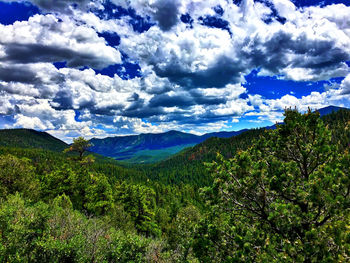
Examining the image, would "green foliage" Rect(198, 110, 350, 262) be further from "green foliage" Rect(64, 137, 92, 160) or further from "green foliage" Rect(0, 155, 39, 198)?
"green foliage" Rect(64, 137, 92, 160)

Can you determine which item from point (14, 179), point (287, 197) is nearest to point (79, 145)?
point (14, 179)

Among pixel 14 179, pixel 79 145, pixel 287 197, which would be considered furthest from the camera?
pixel 79 145

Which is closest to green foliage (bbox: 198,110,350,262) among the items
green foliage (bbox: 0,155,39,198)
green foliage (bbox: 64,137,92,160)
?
green foliage (bbox: 0,155,39,198)

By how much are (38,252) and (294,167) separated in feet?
56.8

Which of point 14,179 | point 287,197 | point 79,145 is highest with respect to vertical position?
point 79,145

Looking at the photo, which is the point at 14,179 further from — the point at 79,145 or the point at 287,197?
the point at 287,197

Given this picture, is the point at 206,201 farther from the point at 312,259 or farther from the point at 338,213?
the point at 338,213

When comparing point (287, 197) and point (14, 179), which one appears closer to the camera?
point (287, 197)

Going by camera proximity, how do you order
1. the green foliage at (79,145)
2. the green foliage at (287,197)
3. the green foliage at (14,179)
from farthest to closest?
the green foliage at (79,145) < the green foliage at (14,179) < the green foliage at (287,197)

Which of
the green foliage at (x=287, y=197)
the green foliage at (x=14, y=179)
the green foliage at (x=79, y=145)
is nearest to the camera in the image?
the green foliage at (x=287, y=197)

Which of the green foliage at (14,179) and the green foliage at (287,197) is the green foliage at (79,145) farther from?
the green foliage at (287,197)

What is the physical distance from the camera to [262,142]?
10.1m

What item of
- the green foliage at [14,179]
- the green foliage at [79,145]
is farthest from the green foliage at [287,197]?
the green foliage at [79,145]

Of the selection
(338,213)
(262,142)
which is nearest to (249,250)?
(338,213)
